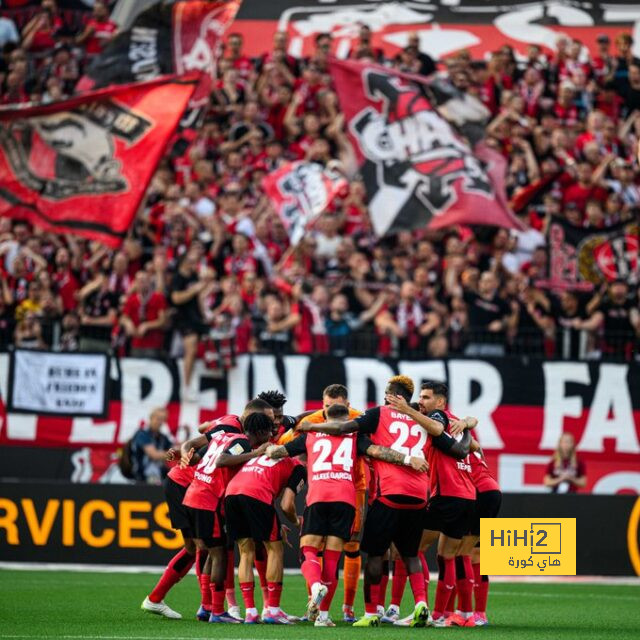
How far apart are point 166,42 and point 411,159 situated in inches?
155

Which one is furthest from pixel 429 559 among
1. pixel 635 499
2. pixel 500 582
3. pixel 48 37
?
pixel 48 37

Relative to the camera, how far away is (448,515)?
45.4ft

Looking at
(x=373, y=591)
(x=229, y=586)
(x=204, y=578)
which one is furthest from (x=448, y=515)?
(x=204, y=578)

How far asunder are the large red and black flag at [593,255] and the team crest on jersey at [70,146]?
6.27 m

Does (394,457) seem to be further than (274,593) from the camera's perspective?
No

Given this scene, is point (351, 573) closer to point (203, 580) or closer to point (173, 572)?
point (203, 580)

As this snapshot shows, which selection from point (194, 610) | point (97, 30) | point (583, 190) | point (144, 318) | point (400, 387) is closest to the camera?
point (400, 387)

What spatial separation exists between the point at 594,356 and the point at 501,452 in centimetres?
192

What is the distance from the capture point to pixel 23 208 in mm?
21219

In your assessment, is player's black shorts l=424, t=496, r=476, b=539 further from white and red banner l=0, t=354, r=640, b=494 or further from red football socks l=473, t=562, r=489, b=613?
white and red banner l=0, t=354, r=640, b=494

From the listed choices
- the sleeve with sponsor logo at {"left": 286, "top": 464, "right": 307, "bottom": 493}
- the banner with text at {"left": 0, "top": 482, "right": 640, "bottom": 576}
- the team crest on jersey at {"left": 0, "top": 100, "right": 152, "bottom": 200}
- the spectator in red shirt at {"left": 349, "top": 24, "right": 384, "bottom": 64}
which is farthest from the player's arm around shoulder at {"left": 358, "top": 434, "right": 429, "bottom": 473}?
the spectator in red shirt at {"left": 349, "top": 24, "right": 384, "bottom": 64}

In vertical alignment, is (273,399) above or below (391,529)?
above

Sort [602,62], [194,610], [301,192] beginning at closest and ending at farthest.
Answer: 1. [194,610]
2. [301,192]
3. [602,62]

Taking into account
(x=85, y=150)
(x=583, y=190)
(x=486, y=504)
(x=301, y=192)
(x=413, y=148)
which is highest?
(x=413, y=148)
